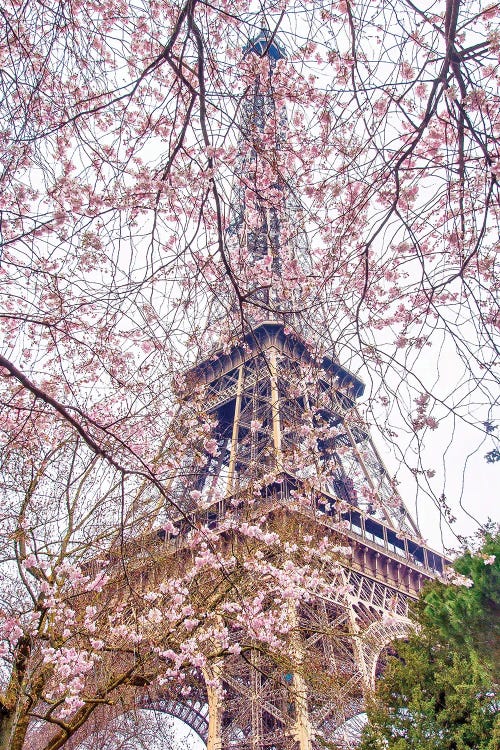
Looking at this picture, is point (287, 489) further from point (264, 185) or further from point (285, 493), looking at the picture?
point (264, 185)

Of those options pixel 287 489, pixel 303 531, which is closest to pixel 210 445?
pixel 303 531

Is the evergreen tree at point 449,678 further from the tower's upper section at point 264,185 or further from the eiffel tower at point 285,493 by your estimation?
the tower's upper section at point 264,185

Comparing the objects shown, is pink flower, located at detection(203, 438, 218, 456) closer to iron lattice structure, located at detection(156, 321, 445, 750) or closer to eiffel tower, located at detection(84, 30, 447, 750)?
eiffel tower, located at detection(84, 30, 447, 750)

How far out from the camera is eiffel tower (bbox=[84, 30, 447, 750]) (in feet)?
13.3

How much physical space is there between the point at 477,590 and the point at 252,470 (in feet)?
9.06

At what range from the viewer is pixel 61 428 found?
698cm

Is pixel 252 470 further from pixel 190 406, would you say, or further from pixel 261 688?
pixel 261 688

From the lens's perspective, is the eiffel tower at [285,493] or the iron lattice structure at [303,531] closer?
the eiffel tower at [285,493]

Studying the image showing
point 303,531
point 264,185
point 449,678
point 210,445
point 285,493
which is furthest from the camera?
point 285,493

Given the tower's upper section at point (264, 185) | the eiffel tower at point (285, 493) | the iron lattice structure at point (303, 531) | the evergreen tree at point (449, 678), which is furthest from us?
the evergreen tree at point (449, 678)

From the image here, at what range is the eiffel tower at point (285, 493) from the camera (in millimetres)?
4059

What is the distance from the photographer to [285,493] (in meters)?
9.90

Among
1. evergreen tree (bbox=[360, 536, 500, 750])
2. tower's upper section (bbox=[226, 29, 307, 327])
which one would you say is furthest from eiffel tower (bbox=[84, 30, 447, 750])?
evergreen tree (bbox=[360, 536, 500, 750])

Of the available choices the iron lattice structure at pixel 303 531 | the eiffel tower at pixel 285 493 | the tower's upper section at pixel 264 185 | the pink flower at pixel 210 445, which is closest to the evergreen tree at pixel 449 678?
the eiffel tower at pixel 285 493
